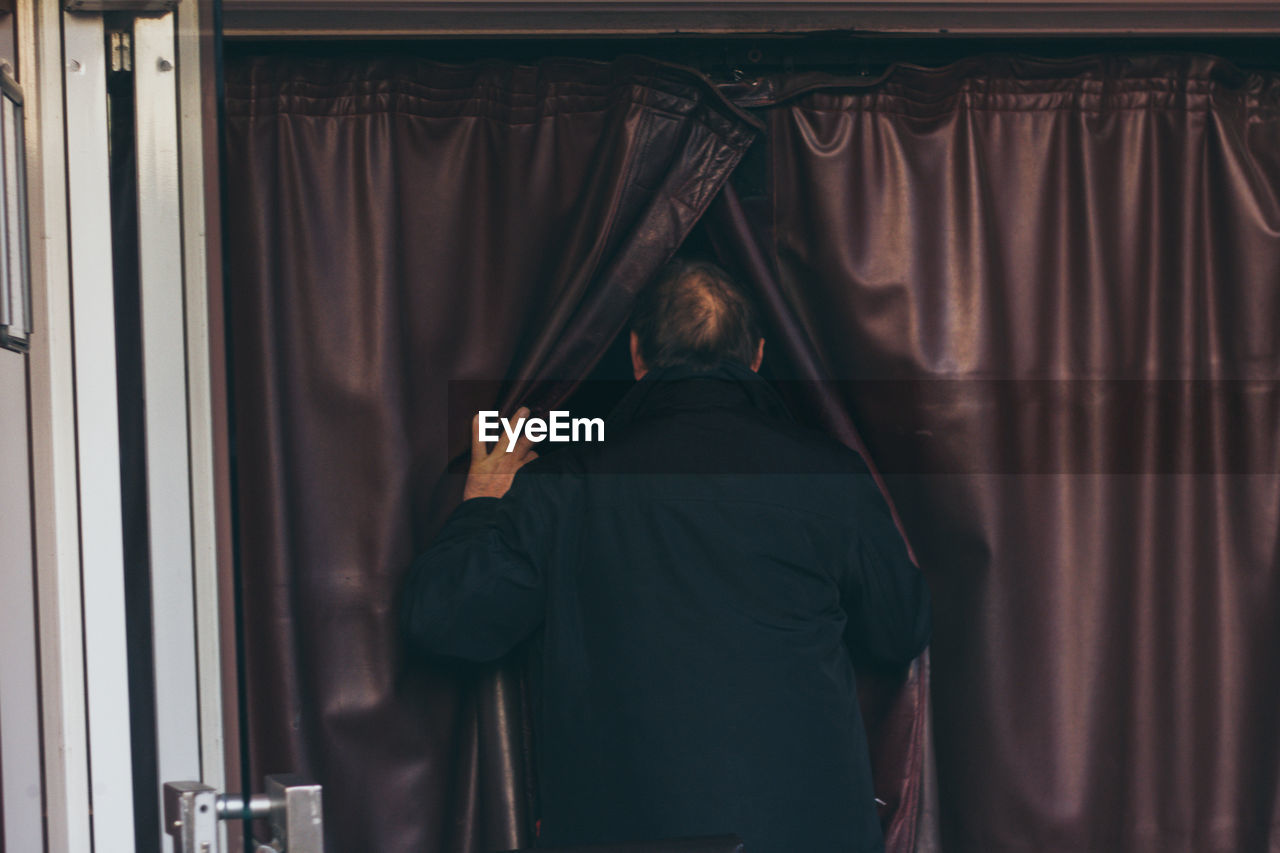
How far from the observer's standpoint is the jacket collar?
1.69 m

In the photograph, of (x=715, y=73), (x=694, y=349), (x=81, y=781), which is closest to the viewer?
(x=81, y=781)

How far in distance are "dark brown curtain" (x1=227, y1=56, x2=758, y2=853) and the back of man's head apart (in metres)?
0.07

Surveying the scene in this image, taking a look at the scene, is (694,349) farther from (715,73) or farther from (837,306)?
(715,73)

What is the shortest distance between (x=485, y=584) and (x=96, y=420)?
72cm

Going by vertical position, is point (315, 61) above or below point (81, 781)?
above

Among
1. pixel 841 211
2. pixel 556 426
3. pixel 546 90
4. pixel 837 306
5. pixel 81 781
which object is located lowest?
pixel 81 781

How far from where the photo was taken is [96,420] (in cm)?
94

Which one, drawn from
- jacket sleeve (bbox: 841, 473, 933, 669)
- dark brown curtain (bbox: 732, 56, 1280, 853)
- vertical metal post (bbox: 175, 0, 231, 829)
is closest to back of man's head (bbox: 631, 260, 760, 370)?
dark brown curtain (bbox: 732, 56, 1280, 853)

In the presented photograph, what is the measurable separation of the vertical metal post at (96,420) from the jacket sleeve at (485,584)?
68 centimetres

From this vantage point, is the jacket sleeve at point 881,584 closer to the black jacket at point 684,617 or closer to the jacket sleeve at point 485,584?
the black jacket at point 684,617

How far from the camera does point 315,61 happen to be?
6.11ft

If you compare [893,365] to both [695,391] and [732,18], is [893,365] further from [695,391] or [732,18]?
[732,18]

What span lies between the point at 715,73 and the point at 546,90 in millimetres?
303

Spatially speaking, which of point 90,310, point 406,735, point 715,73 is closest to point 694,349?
point 715,73
